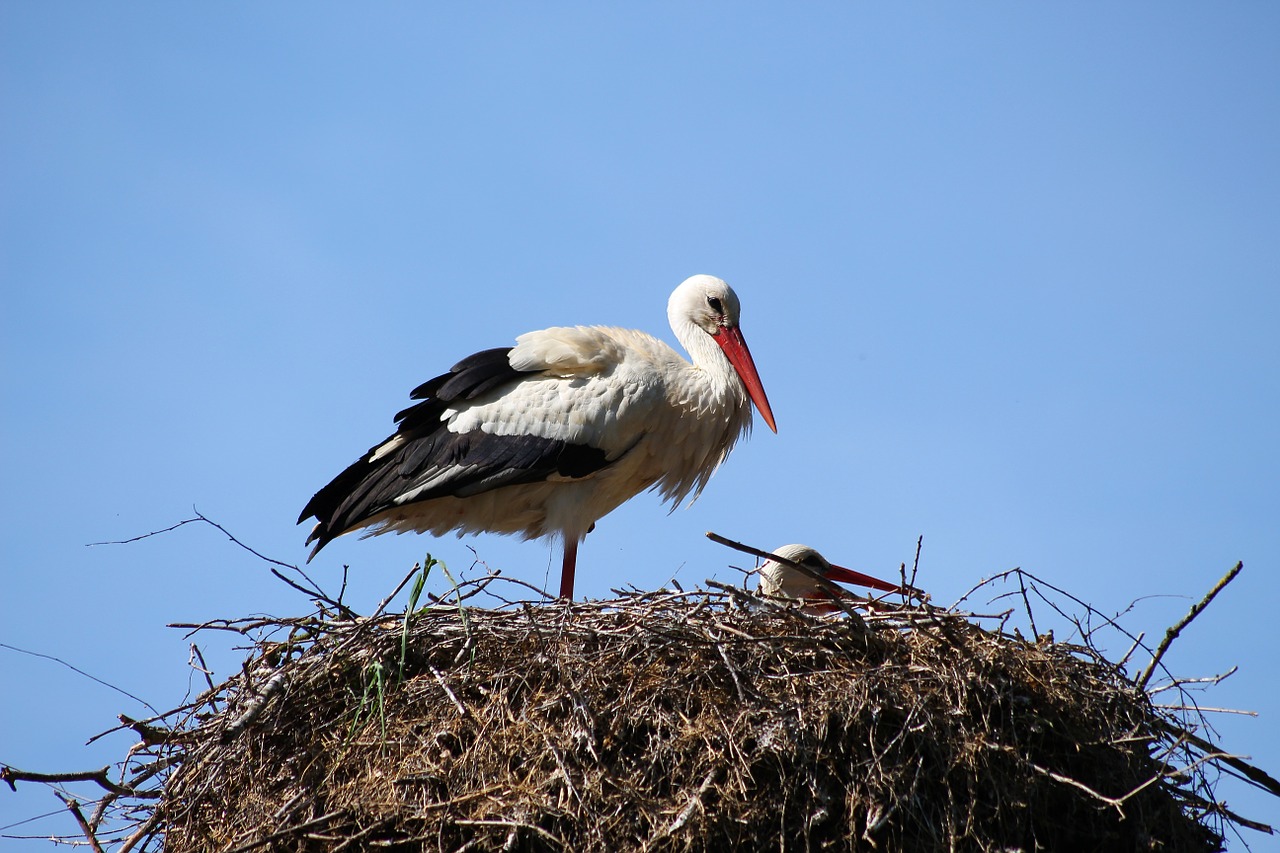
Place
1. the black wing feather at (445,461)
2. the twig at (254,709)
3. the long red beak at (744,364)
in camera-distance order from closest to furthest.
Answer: the twig at (254,709), the black wing feather at (445,461), the long red beak at (744,364)

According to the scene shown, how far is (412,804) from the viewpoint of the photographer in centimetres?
386

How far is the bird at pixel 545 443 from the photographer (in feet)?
17.9

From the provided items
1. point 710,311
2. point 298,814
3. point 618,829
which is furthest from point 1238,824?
point 710,311

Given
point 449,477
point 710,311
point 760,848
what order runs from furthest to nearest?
point 710,311
point 449,477
point 760,848

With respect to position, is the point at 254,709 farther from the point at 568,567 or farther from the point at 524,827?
the point at 568,567

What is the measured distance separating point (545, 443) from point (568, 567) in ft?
1.81

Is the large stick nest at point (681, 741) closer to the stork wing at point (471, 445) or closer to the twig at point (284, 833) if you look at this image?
the twig at point (284, 833)

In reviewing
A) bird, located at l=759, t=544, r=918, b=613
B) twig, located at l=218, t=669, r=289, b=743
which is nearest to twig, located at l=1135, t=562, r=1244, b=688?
bird, located at l=759, t=544, r=918, b=613

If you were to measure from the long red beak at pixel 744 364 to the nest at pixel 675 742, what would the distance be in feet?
5.97

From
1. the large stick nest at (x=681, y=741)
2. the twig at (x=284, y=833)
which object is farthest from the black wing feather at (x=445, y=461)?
the twig at (x=284, y=833)

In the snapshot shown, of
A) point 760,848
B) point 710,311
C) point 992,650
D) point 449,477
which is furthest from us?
point 710,311

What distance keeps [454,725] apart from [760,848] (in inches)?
36.7

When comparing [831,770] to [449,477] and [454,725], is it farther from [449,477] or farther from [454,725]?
[449,477]

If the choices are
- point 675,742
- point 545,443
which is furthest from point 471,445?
point 675,742
